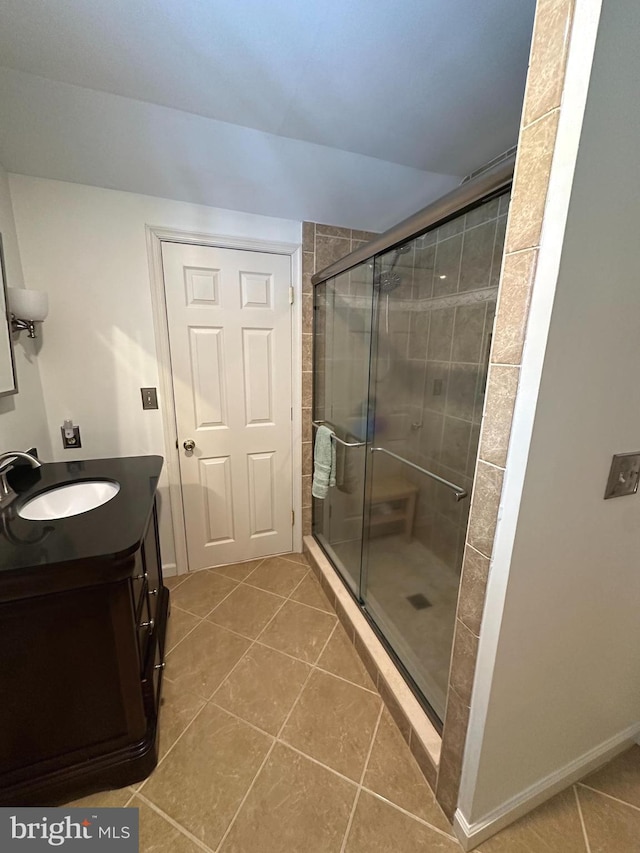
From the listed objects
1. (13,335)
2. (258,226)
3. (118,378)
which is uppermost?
(258,226)

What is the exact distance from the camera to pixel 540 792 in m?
0.99

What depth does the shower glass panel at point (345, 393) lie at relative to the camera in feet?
5.62

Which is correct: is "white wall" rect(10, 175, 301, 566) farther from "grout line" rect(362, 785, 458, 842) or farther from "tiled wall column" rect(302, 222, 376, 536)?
"grout line" rect(362, 785, 458, 842)

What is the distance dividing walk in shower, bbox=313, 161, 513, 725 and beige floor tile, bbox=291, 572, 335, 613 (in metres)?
0.17

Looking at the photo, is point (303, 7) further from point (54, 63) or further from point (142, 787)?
point (142, 787)

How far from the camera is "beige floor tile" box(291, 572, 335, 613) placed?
1.81m

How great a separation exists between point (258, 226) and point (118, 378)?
1.11 m

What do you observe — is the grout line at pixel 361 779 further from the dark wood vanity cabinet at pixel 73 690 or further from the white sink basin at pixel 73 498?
the white sink basin at pixel 73 498

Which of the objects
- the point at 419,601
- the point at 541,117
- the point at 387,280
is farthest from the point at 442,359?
the point at 419,601

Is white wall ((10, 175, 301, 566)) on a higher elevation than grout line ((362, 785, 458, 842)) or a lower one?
higher

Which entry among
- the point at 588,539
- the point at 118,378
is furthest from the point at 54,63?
the point at 588,539

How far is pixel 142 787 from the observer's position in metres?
1.04

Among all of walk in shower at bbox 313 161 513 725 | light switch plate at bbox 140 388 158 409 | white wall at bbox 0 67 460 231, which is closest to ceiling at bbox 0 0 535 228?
white wall at bbox 0 67 460 231

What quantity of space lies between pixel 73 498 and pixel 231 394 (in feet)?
3.00
